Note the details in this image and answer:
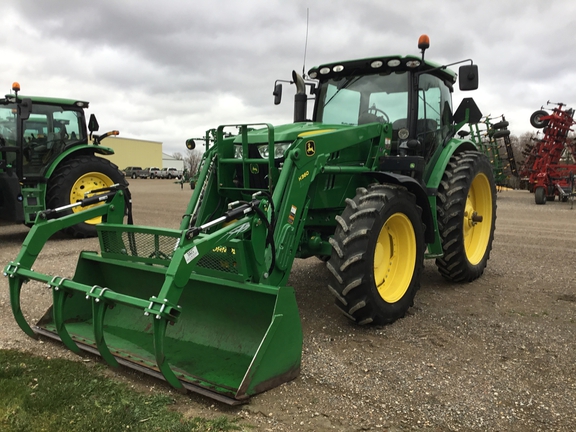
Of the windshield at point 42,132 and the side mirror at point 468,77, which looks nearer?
the side mirror at point 468,77

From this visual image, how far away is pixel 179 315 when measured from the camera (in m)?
3.23

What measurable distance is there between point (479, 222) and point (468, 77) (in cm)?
209

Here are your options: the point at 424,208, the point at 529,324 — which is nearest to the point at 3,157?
the point at 424,208

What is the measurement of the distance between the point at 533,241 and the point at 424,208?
5607 millimetres

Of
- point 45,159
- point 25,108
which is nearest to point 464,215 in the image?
point 25,108

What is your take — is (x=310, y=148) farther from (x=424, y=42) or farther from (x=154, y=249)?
(x=424, y=42)

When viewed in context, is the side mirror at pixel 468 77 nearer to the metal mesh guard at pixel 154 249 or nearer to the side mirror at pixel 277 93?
the side mirror at pixel 277 93

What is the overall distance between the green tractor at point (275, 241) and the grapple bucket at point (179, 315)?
0.03 feet

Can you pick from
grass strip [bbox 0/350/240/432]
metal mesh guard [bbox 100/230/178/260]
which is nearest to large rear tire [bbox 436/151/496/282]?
metal mesh guard [bbox 100/230/178/260]

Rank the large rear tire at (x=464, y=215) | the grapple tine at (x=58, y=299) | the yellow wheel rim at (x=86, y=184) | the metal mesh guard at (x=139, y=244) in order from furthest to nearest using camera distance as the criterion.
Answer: the yellow wheel rim at (x=86, y=184) < the large rear tire at (x=464, y=215) < the metal mesh guard at (x=139, y=244) < the grapple tine at (x=58, y=299)

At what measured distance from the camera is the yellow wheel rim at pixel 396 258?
170 inches

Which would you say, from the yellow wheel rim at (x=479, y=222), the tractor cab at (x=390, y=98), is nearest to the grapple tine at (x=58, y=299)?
the tractor cab at (x=390, y=98)

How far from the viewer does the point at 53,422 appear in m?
2.68

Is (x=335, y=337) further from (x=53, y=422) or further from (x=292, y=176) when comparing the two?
(x=53, y=422)
